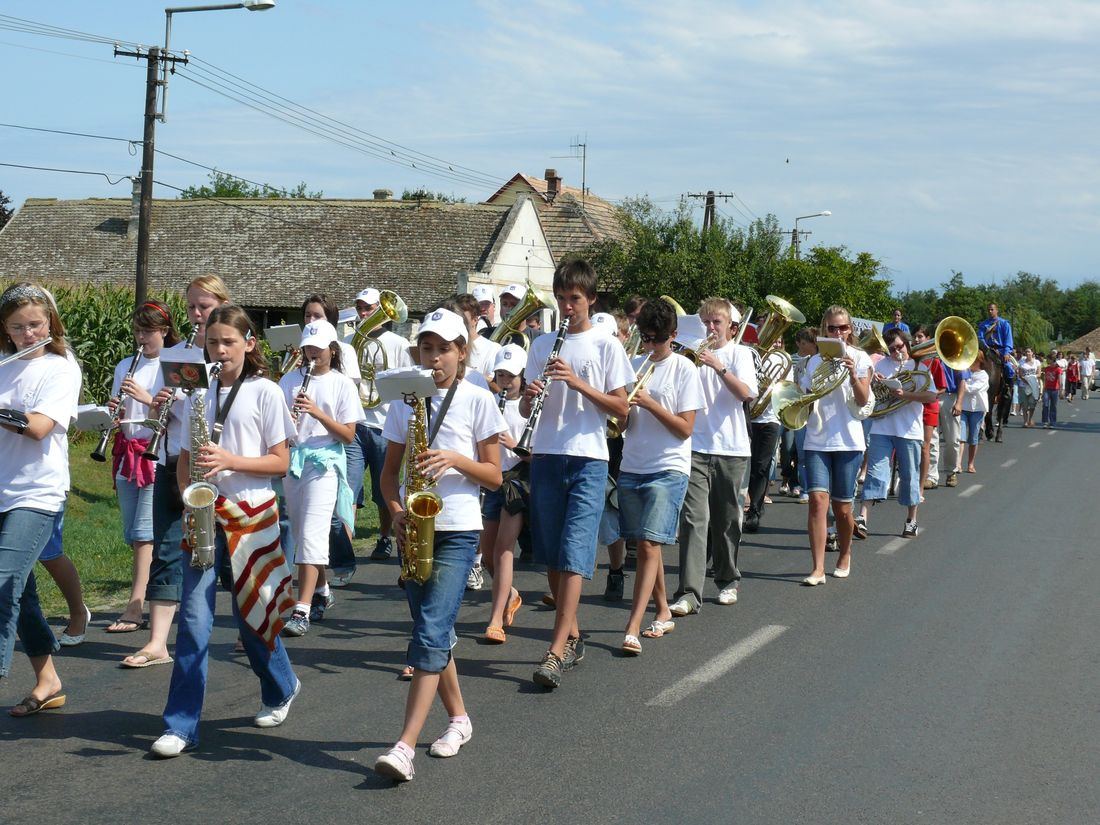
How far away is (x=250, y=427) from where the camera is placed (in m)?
5.45

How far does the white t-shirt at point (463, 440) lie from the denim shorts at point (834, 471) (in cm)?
468

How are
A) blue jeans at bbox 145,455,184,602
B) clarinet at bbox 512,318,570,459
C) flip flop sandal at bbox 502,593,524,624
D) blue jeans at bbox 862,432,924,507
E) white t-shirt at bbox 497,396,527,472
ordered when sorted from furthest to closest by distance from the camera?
blue jeans at bbox 862,432,924,507 < flip flop sandal at bbox 502,593,524,624 < white t-shirt at bbox 497,396,527,472 < blue jeans at bbox 145,455,184,602 < clarinet at bbox 512,318,570,459

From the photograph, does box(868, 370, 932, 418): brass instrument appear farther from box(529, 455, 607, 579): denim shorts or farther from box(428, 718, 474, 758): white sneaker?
box(428, 718, 474, 758): white sneaker

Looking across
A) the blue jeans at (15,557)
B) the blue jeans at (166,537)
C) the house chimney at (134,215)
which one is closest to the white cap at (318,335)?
the blue jeans at (166,537)

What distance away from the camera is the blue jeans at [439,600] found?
5.07m

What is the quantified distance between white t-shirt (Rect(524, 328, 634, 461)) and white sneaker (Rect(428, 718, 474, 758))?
170 cm

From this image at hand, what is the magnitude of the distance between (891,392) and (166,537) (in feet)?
23.0

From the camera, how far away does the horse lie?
78.7ft

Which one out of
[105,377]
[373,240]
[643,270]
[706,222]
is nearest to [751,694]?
[105,377]

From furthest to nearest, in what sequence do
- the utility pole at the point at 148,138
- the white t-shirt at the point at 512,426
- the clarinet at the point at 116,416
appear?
the utility pole at the point at 148,138, the white t-shirt at the point at 512,426, the clarinet at the point at 116,416

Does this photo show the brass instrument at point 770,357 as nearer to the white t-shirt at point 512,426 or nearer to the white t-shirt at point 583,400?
the white t-shirt at point 512,426

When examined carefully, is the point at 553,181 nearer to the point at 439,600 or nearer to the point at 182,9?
the point at 182,9

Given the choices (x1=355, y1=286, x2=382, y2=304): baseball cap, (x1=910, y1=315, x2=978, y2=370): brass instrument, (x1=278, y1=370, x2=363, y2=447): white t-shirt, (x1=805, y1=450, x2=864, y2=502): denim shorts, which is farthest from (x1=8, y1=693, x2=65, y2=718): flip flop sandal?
(x1=910, y1=315, x2=978, y2=370): brass instrument

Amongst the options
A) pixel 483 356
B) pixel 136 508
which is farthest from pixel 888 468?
pixel 136 508
